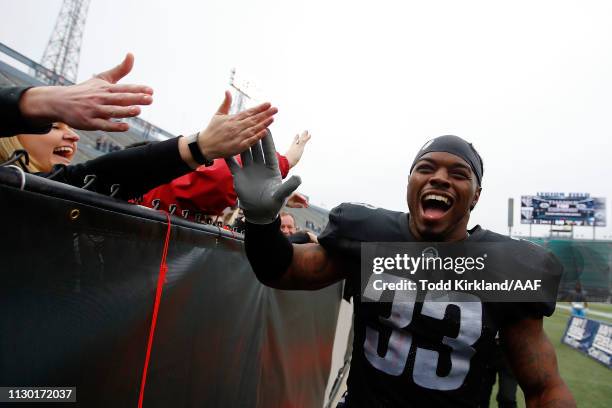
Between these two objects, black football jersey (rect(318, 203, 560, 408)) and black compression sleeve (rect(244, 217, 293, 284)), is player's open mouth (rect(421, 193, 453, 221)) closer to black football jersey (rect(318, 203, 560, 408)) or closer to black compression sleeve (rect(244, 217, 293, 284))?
black football jersey (rect(318, 203, 560, 408))

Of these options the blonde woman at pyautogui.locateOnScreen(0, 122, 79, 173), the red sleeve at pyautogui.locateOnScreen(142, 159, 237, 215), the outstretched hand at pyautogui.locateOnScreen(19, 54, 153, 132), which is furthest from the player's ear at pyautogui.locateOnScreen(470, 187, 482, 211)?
the blonde woman at pyautogui.locateOnScreen(0, 122, 79, 173)

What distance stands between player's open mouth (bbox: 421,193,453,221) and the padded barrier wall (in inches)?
33.7

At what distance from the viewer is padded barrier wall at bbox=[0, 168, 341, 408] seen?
85 cm

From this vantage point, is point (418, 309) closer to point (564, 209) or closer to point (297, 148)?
point (297, 148)

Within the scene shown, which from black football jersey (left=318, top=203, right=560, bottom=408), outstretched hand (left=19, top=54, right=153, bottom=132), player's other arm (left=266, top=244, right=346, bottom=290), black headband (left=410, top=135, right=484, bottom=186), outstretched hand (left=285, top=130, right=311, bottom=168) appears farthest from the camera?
outstretched hand (left=285, top=130, right=311, bottom=168)

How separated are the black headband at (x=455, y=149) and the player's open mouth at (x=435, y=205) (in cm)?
22

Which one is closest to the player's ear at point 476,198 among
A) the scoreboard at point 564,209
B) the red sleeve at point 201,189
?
the red sleeve at point 201,189

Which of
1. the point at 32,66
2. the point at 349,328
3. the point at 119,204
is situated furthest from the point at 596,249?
the point at 32,66

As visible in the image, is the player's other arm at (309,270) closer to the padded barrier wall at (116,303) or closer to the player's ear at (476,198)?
the padded barrier wall at (116,303)

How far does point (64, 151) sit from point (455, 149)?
5.97ft

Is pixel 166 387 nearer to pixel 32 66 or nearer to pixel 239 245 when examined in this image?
pixel 239 245

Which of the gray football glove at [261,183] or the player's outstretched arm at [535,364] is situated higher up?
the gray football glove at [261,183]

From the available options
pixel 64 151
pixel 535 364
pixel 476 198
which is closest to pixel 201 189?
pixel 64 151

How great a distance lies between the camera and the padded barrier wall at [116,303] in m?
0.85
